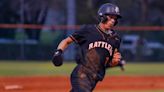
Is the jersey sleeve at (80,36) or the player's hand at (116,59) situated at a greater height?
the jersey sleeve at (80,36)

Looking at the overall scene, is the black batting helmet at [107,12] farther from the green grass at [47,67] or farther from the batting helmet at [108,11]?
the green grass at [47,67]

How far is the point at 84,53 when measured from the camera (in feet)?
22.5

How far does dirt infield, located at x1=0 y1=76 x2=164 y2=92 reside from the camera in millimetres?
14672

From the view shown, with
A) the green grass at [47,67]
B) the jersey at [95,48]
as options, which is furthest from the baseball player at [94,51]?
the green grass at [47,67]

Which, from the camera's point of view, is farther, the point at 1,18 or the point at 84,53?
the point at 1,18

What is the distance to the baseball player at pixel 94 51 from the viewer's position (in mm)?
6758

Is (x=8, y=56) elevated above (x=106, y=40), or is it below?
below

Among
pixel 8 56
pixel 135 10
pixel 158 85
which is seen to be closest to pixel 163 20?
pixel 135 10

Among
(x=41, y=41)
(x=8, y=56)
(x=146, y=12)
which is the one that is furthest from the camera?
(x=146, y=12)

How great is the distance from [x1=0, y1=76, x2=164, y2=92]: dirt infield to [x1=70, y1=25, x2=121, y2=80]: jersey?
722cm

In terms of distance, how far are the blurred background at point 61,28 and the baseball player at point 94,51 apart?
1462cm

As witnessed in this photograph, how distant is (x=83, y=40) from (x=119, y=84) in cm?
902

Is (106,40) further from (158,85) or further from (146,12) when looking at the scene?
(146,12)

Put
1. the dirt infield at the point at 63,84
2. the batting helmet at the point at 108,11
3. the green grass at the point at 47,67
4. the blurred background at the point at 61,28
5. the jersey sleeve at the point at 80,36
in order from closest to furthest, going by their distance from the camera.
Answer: the batting helmet at the point at 108,11 → the jersey sleeve at the point at 80,36 → the dirt infield at the point at 63,84 → the green grass at the point at 47,67 → the blurred background at the point at 61,28
